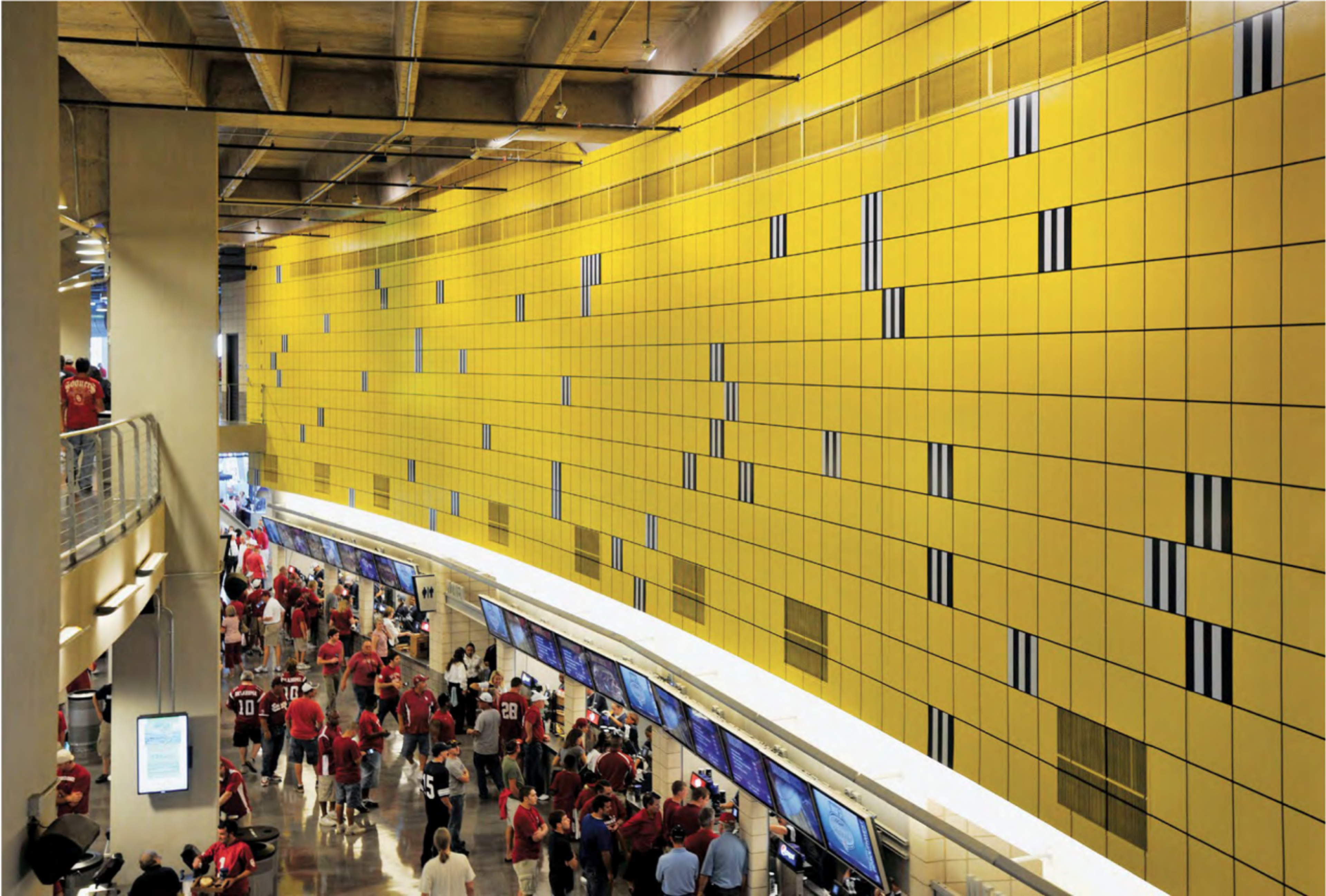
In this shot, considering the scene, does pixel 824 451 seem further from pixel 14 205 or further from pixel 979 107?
pixel 14 205

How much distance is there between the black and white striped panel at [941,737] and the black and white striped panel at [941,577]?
32.0 inches

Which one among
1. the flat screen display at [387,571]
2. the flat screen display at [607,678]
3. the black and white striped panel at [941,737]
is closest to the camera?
the black and white striped panel at [941,737]

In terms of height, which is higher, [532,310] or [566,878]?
[532,310]

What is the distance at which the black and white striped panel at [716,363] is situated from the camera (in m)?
12.2

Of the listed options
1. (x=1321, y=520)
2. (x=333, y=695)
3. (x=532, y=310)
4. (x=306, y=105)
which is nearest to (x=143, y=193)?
(x=306, y=105)

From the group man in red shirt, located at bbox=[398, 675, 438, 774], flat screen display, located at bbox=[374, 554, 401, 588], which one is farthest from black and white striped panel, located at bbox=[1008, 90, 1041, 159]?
flat screen display, located at bbox=[374, 554, 401, 588]

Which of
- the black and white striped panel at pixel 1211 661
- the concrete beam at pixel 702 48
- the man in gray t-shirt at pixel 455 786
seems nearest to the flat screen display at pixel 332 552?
the man in gray t-shirt at pixel 455 786

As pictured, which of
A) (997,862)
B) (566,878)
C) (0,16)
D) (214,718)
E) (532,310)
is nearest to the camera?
(0,16)

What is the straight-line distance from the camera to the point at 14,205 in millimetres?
5387

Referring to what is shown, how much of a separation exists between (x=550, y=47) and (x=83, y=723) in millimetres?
10749

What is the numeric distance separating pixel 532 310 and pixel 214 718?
7.31 m

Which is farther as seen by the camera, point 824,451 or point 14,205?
point 824,451

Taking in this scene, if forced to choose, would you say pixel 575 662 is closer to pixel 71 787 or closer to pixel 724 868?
pixel 724 868

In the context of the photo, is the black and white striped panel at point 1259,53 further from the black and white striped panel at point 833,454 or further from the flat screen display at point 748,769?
the flat screen display at point 748,769
